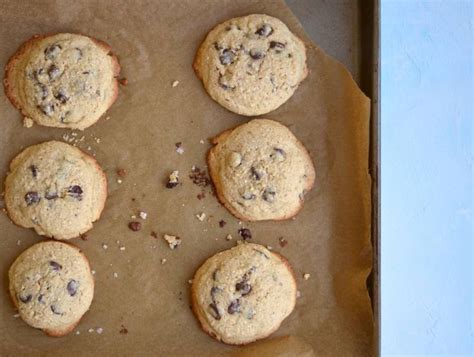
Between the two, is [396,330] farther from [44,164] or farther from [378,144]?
[44,164]

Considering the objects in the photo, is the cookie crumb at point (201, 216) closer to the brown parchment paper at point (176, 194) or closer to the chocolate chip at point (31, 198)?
the brown parchment paper at point (176, 194)

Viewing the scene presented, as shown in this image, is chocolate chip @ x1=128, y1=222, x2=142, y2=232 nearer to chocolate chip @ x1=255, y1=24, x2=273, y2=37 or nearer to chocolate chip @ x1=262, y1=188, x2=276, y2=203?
chocolate chip @ x1=262, y1=188, x2=276, y2=203

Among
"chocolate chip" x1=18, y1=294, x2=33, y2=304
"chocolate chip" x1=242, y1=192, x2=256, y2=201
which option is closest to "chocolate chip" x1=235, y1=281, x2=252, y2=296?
"chocolate chip" x1=242, y1=192, x2=256, y2=201

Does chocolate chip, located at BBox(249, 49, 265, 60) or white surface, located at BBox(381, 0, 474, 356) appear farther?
white surface, located at BBox(381, 0, 474, 356)

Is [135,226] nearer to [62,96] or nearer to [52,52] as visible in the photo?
[62,96]

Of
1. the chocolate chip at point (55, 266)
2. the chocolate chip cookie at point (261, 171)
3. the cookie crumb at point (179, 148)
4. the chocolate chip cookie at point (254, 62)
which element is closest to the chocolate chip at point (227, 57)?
the chocolate chip cookie at point (254, 62)
